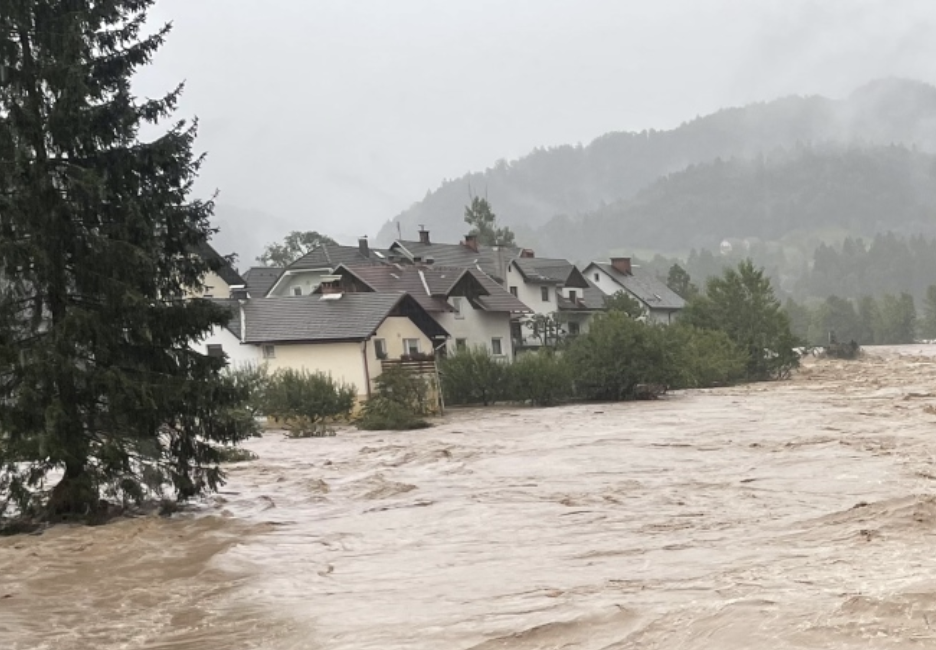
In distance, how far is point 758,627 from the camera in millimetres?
8898

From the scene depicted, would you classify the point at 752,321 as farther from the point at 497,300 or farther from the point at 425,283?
the point at 425,283

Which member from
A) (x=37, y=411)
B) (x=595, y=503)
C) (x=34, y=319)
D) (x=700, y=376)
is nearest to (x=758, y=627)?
(x=595, y=503)

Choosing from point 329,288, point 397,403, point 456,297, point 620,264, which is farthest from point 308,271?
point 620,264

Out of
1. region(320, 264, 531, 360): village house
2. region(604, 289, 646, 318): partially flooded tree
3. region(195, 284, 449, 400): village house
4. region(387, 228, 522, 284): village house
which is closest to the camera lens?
region(195, 284, 449, 400): village house

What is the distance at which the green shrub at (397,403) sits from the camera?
36375mm

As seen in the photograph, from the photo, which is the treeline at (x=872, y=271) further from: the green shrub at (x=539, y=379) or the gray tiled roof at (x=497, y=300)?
the green shrub at (x=539, y=379)

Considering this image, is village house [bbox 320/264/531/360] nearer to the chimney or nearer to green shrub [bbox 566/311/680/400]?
green shrub [bbox 566/311/680/400]

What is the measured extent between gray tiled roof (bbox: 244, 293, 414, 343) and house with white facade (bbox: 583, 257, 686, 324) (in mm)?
35311

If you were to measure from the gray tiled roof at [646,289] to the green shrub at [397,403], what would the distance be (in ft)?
126

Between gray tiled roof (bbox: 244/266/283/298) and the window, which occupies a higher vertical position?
gray tiled roof (bbox: 244/266/283/298)

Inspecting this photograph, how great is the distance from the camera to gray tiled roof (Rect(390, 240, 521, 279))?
66.4 meters

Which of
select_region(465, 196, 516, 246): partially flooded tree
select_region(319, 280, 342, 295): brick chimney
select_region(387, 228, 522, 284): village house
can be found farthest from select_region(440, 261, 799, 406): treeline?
select_region(465, 196, 516, 246): partially flooded tree

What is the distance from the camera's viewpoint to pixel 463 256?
230ft

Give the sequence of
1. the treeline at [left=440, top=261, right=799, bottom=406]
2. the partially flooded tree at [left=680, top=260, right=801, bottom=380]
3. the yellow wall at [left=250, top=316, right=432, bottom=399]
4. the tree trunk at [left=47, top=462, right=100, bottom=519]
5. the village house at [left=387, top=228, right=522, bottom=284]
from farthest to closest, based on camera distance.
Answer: the village house at [left=387, top=228, right=522, bottom=284] < the partially flooded tree at [left=680, top=260, right=801, bottom=380] < the treeline at [left=440, top=261, right=799, bottom=406] < the yellow wall at [left=250, top=316, right=432, bottom=399] < the tree trunk at [left=47, top=462, right=100, bottom=519]
